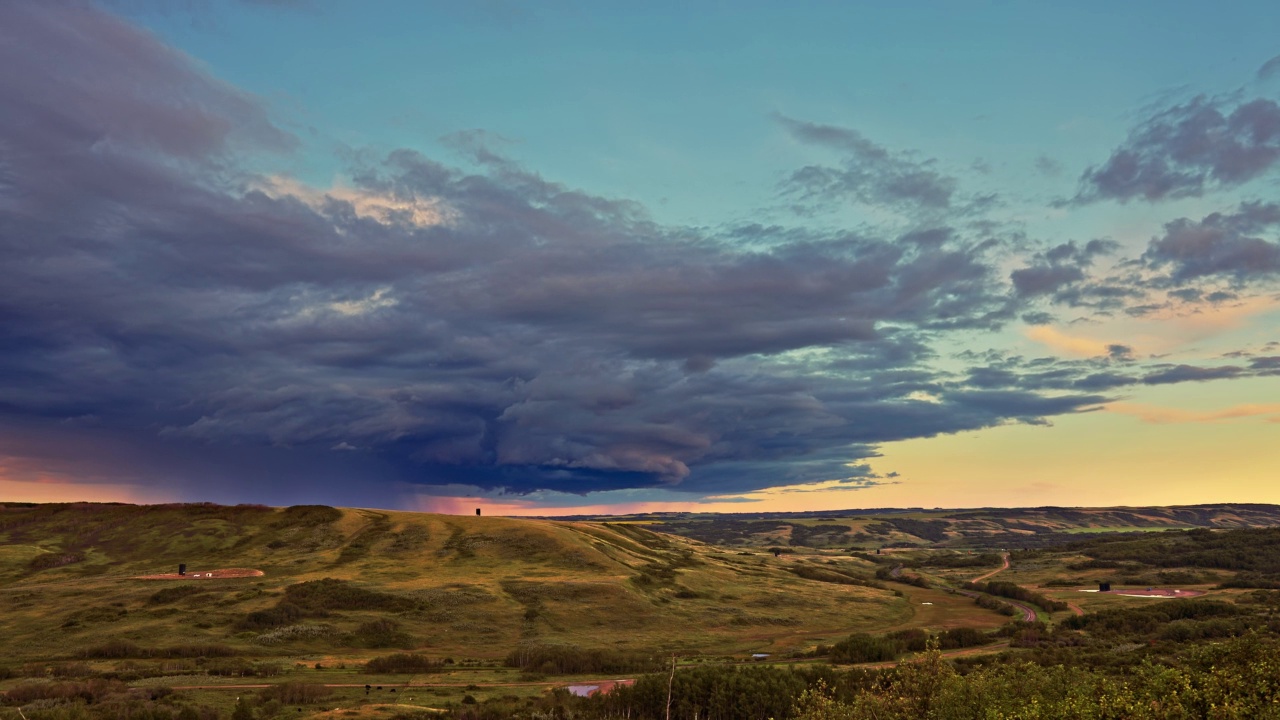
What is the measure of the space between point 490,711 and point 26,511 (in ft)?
527

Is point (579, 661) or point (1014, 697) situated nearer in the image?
point (1014, 697)

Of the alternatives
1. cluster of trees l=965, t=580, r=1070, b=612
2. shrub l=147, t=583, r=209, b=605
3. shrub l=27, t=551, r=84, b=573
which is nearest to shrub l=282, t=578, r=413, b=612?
shrub l=147, t=583, r=209, b=605

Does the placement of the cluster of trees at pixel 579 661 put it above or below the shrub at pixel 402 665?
below

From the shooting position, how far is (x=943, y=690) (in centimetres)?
3334

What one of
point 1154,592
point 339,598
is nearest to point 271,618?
point 339,598

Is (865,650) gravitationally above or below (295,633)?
below

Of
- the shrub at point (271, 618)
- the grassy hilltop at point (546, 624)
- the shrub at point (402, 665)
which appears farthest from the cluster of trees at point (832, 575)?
the shrub at point (271, 618)

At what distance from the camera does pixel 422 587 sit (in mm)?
117438

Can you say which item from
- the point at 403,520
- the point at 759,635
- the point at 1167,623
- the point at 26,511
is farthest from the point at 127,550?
the point at 1167,623

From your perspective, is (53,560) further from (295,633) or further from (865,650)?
(865,650)

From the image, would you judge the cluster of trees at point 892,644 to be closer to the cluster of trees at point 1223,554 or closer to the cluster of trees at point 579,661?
the cluster of trees at point 579,661

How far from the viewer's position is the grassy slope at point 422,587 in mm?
96375

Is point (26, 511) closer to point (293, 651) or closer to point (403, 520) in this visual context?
point (403, 520)

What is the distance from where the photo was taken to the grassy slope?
96.4 meters
